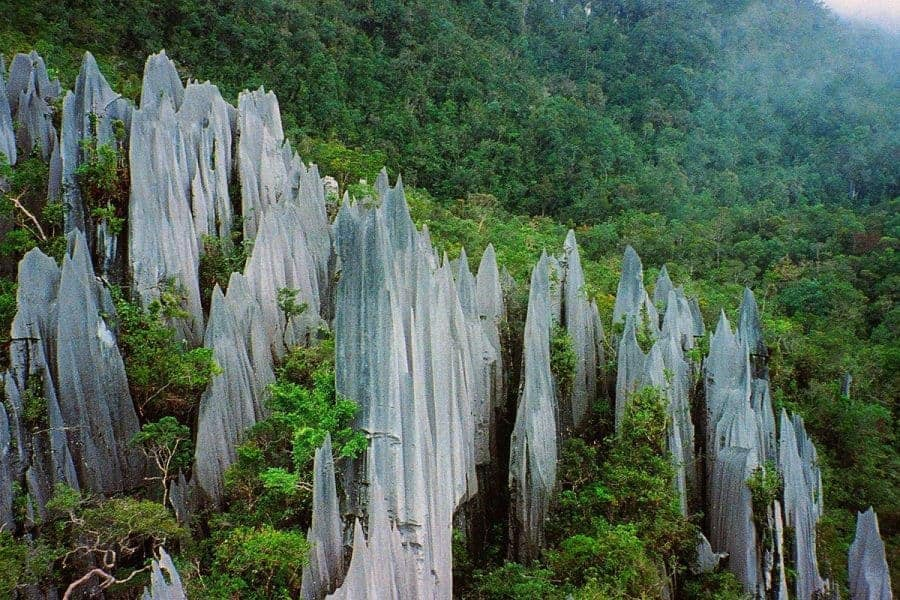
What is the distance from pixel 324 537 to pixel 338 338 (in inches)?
128

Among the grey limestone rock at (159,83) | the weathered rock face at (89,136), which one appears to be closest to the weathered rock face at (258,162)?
the grey limestone rock at (159,83)

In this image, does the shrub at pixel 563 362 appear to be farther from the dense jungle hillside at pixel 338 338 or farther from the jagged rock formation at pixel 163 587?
the jagged rock formation at pixel 163 587

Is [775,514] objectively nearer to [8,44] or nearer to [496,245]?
[496,245]

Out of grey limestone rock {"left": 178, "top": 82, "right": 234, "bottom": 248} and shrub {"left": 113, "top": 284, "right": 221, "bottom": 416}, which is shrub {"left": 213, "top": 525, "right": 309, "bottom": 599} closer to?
shrub {"left": 113, "top": 284, "right": 221, "bottom": 416}

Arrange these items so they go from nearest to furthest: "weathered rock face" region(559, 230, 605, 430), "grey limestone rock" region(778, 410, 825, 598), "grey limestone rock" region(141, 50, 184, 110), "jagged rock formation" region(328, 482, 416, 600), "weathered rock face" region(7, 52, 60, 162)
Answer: "jagged rock formation" region(328, 482, 416, 600) < "grey limestone rock" region(778, 410, 825, 598) < "weathered rock face" region(7, 52, 60, 162) < "weathered rock face" region(559, 230, 605, 430) < "grey limestone rock" region(141, 50, 184, 110)

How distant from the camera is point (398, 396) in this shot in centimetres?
1030

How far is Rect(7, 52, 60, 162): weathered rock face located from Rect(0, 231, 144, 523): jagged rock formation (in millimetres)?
5573

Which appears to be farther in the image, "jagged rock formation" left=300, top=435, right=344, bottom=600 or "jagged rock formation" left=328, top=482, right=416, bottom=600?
"jagged rock formation" left=300, top=435, right=344, bottom=600

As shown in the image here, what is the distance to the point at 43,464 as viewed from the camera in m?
10.7

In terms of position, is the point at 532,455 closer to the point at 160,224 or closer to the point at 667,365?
the point at 667,365

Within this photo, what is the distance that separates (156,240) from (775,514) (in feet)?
50.1

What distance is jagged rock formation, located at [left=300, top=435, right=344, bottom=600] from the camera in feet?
30.6

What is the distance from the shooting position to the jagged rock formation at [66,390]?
1059 cm

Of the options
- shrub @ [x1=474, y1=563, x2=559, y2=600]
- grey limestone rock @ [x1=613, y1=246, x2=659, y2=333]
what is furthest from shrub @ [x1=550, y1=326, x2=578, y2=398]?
shrub @ [x1=474, y1=563, x2=559, y2=600]
